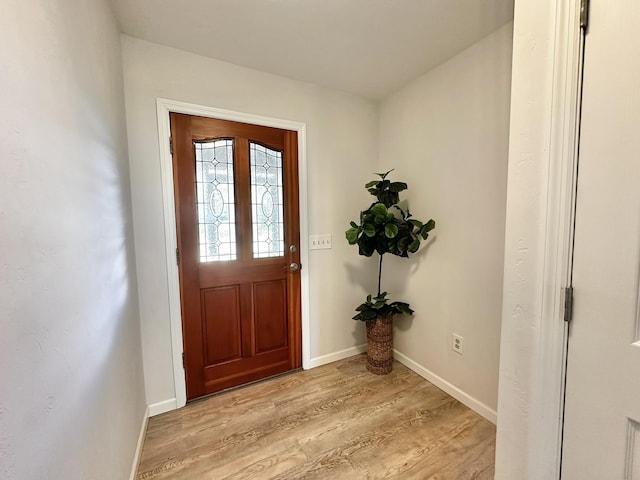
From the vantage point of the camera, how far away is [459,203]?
1.87m

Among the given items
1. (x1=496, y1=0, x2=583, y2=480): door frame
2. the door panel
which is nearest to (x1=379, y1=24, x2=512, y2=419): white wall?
(x1=496, y1=0, x2=583, y2=480): door frame

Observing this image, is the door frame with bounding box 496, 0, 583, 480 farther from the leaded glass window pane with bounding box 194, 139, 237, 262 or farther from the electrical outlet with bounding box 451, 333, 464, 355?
the leaded glass window pane with bounding box 194, 139, 237, 262

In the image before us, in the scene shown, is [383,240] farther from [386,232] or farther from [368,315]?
[368,315]

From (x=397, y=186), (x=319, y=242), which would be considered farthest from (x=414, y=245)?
(x=319, y=242)

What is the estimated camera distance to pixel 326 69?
6.58 ft

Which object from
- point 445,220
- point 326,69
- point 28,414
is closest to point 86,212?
point 28,414

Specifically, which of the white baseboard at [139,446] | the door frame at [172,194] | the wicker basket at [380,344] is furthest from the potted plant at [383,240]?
the white baseboard at [139,446]

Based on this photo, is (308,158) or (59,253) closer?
(59,253)

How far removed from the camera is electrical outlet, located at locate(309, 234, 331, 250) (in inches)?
90.8

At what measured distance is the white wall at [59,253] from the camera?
58 cm

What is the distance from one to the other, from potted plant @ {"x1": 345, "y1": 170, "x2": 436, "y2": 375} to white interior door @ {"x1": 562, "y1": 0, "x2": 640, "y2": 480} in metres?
1.27

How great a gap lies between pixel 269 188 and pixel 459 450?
2.12m

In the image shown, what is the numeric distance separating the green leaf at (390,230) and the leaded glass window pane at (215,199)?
3.81 ft

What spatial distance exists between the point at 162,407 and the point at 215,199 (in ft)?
4.94
